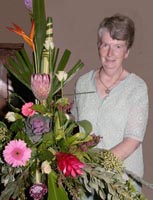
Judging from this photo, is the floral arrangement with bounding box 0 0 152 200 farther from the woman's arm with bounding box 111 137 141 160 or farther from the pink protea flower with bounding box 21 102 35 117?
the woman's arm with bounding box 111 137 141 160

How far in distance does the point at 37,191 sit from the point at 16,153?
0.10 meters

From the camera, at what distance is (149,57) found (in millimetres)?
2480

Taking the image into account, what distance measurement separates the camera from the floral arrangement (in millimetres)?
946

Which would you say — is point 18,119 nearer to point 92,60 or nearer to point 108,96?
point 108,96

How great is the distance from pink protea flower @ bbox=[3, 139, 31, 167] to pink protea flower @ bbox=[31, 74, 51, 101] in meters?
0.13

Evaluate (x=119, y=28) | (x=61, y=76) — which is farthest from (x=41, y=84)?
(x=119, y=28)

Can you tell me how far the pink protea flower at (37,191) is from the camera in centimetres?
93

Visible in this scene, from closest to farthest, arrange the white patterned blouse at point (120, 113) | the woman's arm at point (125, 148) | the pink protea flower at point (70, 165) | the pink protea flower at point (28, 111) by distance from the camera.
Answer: the pink protea flower at point (70, 165) < the pink protea flower at point (28, 111) < the woman's arm at point (125, 148) < the white patterned blouse at point (120, 113)

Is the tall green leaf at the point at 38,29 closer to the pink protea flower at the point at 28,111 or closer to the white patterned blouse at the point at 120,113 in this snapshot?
the pink protea flower at the point at 28,111

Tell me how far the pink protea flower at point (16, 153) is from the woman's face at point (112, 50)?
0.68 m

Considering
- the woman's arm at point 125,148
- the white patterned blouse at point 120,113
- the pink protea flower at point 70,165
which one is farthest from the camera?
the white patterned blouse at point 120,113

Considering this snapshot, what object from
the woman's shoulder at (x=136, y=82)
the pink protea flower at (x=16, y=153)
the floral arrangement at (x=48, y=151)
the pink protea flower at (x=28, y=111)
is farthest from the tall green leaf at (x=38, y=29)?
the woman's shoulder at (x=136, y=82)

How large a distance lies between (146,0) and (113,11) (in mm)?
202

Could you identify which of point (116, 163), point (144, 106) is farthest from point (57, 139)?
point (144, 106)
